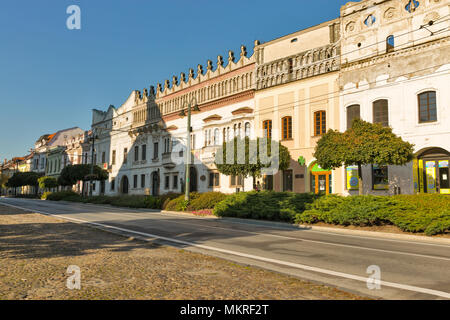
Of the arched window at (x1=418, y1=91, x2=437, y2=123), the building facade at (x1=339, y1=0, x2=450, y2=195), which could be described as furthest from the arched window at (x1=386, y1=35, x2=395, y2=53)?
the arched window at (x1=418, y1=91, x2=437, y2=123)

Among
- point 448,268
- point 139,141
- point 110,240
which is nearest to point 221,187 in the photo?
point 139,141

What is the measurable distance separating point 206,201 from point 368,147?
462 inches

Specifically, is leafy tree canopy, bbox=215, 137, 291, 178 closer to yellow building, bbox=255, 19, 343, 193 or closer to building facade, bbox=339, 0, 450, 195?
yellow building, bbox=255, 19, 343, 193

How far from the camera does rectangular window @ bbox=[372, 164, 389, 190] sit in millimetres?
21703

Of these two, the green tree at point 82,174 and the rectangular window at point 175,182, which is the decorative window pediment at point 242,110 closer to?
the rectangular window at point 175,182

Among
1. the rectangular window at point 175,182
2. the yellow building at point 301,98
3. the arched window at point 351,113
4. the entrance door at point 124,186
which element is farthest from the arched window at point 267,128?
the entrance door at point 124,186

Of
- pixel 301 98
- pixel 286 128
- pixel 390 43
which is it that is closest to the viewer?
pixel 390 43

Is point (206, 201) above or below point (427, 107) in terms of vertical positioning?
below

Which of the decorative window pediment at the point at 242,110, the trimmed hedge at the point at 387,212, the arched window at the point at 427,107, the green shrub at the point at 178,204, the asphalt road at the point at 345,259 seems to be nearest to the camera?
the asphalt road at the point at 345,259

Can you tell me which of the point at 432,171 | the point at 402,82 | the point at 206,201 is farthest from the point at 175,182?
the point at 432,171

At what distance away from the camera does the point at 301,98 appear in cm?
2667

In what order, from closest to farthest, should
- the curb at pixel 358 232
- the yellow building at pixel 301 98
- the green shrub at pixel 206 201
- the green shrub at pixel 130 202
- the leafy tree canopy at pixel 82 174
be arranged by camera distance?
1. the curb at pixel 358 232
2. the green shrub at pixel 206 201
3. the yellow building at pixel 301 98
4. the green shrub at pixel 130 202
5. the leafy tree canopy at pixel 82 174

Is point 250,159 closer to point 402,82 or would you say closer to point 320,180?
point 320,180

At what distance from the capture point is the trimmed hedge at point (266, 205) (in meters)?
16.9
